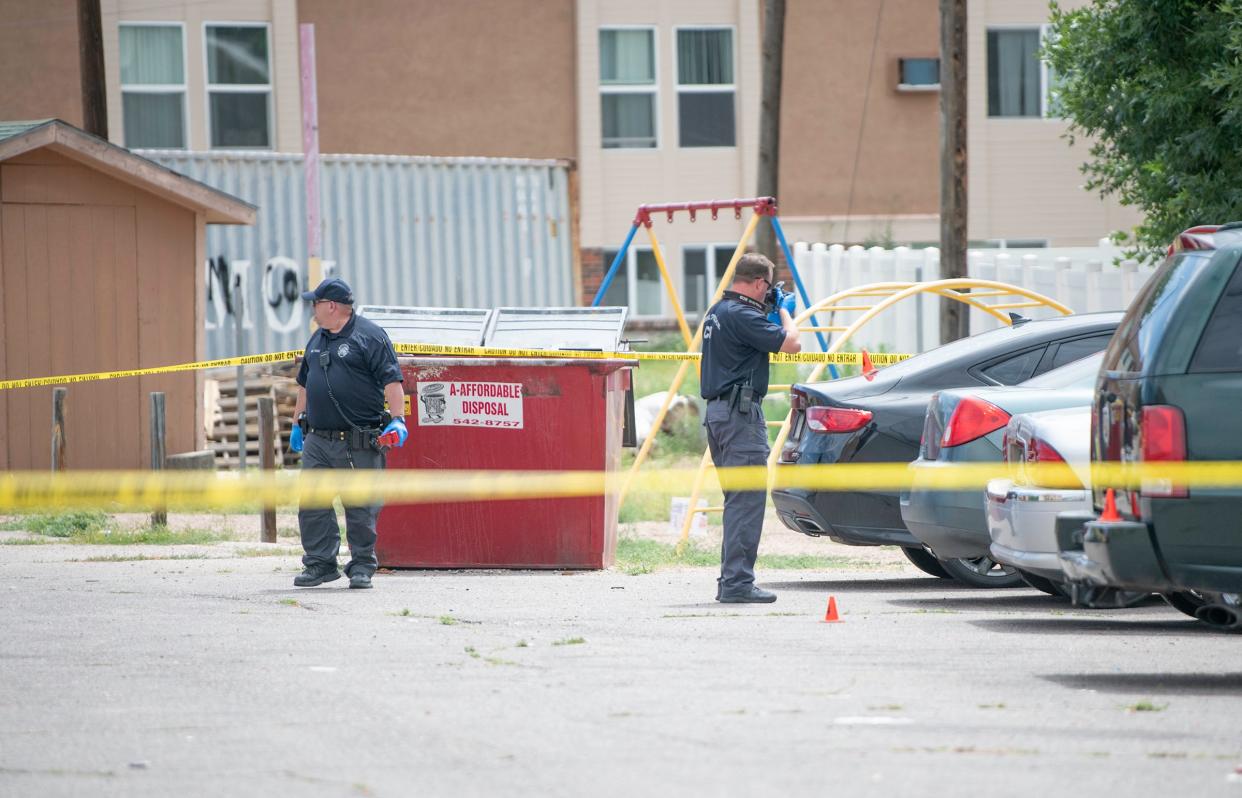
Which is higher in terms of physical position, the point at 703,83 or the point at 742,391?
the point at 703,83

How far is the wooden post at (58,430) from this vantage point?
1500 centimetres

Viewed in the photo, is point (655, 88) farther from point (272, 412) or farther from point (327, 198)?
point (272, 412)

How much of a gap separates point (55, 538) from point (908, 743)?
9.13m

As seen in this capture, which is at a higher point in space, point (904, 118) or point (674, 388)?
point (904, 118)

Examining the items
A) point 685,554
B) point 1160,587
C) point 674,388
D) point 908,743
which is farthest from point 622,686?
point 674,388

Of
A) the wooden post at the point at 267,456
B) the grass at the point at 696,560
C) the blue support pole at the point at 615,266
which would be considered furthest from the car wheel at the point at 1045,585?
the wooden post at the point at 267,456

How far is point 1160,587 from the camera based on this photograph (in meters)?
6.89

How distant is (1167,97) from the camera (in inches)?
577

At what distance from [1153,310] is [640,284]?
23.0 meters

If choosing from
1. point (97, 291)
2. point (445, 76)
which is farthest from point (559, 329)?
point (445, 76)

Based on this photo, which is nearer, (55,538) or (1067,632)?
(1067,632)

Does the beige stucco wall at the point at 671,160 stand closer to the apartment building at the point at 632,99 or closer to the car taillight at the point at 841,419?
the apartment building at the point at 632,99

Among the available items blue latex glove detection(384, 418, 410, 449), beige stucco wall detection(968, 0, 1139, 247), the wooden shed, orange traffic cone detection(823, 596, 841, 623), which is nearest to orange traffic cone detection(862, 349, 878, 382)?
orange traffic cone detection(823, 596, 841, 623)

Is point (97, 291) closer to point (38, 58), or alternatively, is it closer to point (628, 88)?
point (38, 58)
